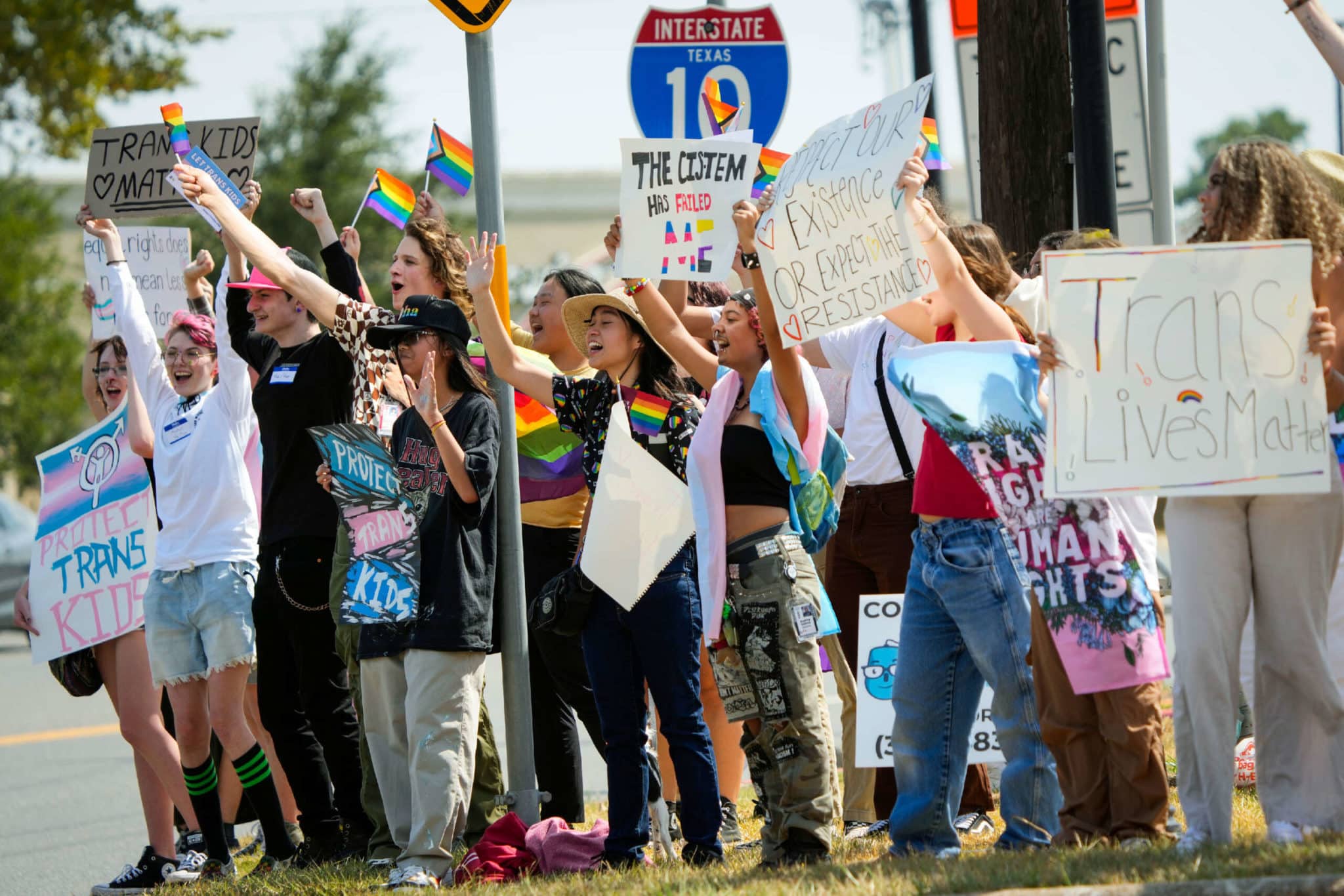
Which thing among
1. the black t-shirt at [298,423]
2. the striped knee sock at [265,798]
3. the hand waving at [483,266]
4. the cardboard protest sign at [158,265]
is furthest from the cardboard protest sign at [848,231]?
the cardboard protest sign at [158,265]

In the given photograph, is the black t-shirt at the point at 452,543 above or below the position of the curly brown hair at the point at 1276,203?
below

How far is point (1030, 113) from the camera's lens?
721cm

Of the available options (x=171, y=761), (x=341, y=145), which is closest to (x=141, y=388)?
(x=171, y=761)

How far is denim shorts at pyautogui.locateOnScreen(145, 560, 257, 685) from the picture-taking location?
6496 mm

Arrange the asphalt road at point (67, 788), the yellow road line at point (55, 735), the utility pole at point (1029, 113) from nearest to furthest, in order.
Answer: the utility pole at point (1029, 113) → the asphalt road at point (67, 788) → the yellow road line at point (55, 735)

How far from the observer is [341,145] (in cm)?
3131

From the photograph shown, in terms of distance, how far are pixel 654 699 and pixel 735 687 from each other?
335 millimetres

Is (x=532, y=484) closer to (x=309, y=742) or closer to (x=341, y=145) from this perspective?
(x=309, y=742)

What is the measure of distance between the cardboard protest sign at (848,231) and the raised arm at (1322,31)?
1380mm

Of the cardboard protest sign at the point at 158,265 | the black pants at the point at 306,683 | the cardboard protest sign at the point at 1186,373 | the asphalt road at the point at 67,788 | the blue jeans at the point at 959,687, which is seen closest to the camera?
the cardboard protest sign at the point at 1186,373

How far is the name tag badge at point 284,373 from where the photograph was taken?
256 inches

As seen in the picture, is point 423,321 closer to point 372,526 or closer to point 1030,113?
point 372,526

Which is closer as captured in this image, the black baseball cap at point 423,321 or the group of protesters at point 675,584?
the group of protesters at point 675,584

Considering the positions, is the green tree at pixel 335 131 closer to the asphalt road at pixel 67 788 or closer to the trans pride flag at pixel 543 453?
the asphalt road at pixel 67 788
